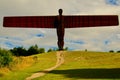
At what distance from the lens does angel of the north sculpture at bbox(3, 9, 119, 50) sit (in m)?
58.6

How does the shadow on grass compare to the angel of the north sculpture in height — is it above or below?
below

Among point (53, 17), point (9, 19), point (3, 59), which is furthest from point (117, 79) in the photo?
point (9, 19)

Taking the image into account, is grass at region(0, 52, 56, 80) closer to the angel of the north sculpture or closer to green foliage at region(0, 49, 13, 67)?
green foliage at region(0, 49, 13, 67)

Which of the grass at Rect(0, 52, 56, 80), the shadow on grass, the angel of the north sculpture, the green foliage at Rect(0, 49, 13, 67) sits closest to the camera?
the shadow on grass

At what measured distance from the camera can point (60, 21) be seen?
58.5 metres

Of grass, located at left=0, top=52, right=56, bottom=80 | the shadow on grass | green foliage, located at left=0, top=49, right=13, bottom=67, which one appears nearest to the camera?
the shadow on grass

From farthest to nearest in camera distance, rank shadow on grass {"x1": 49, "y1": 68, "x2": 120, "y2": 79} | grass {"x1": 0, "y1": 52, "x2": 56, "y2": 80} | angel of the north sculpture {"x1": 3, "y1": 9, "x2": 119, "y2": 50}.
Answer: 1. angel of the north sculpture {"x1": 3, "y1": 9, "x2": 119, "y2": 50}
2. grass {"x1": 0, "y1": 52, "x2": 56, "y2": 80}
3. shadow on grass {"x1": 49, "y1": 68, "x2": 120, "y2": 79}

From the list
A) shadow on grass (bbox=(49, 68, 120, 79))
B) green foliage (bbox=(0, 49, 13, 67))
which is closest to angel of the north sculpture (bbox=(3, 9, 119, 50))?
green foliage (bbox=(0, 49, 13, 67))

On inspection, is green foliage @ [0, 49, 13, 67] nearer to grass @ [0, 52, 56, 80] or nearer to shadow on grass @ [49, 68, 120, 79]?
grass @ [0, 52, 56, 80]

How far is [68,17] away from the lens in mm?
59969

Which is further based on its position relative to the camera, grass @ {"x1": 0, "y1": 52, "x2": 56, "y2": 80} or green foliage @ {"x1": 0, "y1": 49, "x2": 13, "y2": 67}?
green foliage @ {"x1": 0, "y1": 49, "x2": 13, "y2": 67}

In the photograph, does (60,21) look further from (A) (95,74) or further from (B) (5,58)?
(A) (95,74)

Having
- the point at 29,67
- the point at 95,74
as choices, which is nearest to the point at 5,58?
the point at 29,67

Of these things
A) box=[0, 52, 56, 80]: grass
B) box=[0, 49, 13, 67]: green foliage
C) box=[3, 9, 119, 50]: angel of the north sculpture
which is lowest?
box=[0, 52, 56, 80]: grass
